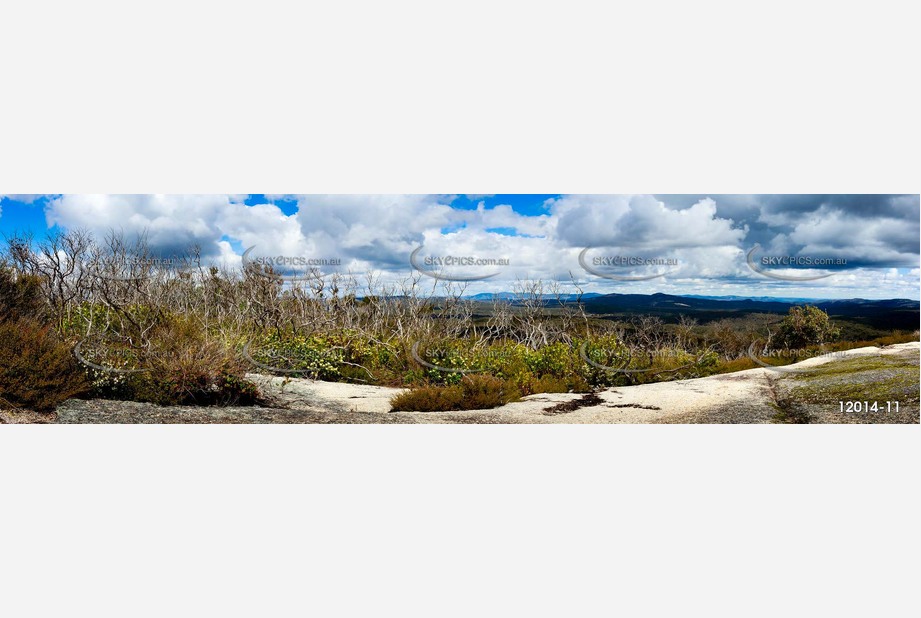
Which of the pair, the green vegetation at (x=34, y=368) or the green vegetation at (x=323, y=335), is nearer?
the green vegetation at (x=34, y=368)

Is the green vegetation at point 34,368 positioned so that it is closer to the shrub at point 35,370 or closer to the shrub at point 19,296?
the shrub at point 35,370

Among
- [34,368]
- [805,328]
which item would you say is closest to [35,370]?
[34,368]

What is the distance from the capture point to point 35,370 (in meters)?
7.90

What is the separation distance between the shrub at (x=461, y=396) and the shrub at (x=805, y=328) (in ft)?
14.4

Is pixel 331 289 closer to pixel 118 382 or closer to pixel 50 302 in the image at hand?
pixel 118 382

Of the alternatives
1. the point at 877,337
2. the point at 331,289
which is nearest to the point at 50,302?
the point at 331,289

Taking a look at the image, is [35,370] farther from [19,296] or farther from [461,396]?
[461,396]

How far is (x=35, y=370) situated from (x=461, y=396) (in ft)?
19.2

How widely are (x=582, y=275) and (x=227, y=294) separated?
662 centimetres

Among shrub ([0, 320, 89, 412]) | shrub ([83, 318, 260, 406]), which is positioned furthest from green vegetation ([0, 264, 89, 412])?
shrub ([83, 318, 260, 406])

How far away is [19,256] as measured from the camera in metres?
9.58

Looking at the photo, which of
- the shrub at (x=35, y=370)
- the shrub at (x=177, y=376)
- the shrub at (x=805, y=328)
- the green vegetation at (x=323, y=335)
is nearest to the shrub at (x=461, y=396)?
the green vegetation at (x=323, y=335)

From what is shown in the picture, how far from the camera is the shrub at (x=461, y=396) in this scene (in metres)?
8.67

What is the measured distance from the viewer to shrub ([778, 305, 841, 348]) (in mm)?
9062
